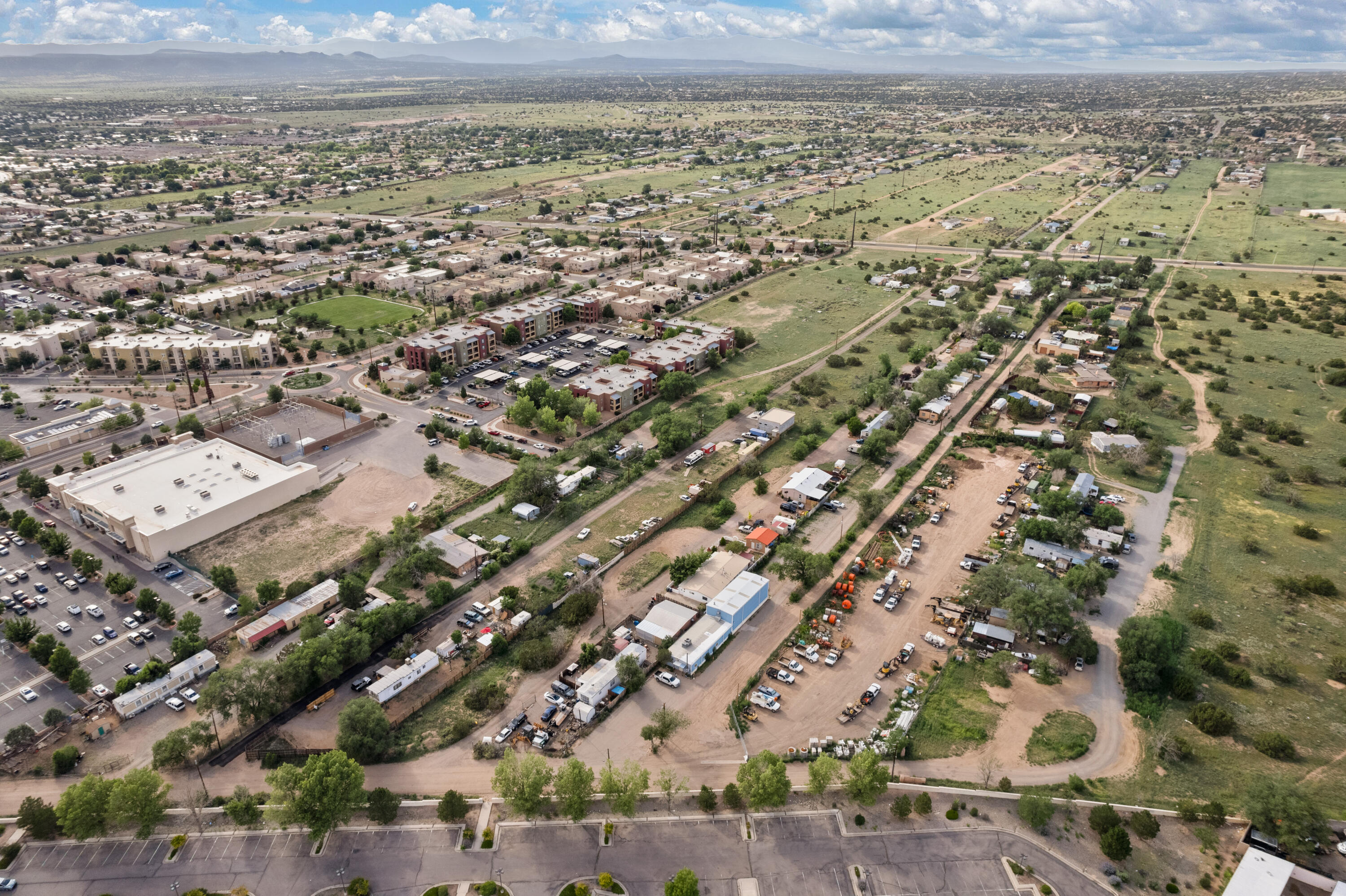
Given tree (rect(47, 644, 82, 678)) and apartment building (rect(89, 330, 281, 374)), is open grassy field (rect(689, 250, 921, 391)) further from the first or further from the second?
tree (rect(47, 644, 82, 678))

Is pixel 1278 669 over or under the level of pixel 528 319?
under

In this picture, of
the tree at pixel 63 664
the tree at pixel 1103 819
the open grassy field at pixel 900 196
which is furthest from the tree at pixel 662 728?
the open grassy field at pixel 900 196

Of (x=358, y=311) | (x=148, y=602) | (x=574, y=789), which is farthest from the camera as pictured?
(x=358, y=311)

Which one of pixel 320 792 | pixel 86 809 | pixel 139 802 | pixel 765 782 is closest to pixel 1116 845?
pixel 765 782

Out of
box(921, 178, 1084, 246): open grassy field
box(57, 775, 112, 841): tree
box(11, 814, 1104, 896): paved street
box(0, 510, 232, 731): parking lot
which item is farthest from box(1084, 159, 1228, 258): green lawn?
box(57, 775, 112, 841): tree

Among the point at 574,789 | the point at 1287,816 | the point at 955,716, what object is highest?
A: the point at 1287,816

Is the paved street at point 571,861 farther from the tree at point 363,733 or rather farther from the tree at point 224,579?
the tree at point 224,579

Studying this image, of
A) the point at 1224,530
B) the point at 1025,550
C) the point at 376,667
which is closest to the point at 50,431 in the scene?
the point at 376,667

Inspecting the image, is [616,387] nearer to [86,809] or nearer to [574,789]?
[574,789]
